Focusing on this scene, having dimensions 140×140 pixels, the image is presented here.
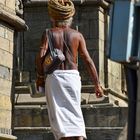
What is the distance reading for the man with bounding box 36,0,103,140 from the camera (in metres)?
6.57

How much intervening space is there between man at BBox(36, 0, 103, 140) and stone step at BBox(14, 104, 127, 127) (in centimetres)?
739

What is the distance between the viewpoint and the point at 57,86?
670 centimetres

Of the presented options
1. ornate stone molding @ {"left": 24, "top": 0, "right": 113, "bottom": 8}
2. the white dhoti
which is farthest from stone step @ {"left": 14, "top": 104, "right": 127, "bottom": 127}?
the white dhoti

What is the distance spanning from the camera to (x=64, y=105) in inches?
261

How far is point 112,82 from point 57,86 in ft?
36.8

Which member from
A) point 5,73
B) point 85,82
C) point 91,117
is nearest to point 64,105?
point 5,73

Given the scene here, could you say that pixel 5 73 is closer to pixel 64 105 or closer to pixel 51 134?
pixel 51 134

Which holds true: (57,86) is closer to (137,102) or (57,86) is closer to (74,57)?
(74,57)

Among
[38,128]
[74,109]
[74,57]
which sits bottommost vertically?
[38,128]

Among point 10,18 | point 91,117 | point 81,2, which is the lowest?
point 91,117

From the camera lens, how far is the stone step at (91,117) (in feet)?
47.2

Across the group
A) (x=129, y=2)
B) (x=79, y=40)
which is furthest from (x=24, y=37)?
(x=129, y=2)

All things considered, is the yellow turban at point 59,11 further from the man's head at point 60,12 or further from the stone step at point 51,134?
the stone step at point 51,134

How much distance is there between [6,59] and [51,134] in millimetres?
3271
